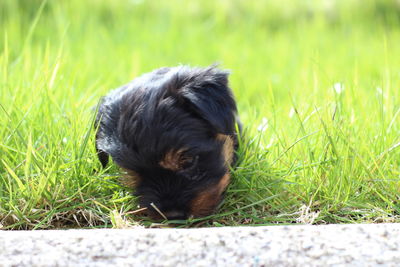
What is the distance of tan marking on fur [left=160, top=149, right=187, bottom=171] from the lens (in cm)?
324

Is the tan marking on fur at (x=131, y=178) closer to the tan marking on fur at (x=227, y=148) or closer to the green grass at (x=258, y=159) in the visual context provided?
the green grass at (x=258, y=159)

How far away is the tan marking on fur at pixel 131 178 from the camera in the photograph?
132 inches

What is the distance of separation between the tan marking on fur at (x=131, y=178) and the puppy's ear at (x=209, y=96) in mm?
519

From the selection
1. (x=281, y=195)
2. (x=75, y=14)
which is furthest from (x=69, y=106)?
(x=75, y=14)

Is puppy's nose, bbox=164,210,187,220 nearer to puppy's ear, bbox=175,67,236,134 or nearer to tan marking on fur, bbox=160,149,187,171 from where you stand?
tan marking on fur, bbox=160,149,187,171

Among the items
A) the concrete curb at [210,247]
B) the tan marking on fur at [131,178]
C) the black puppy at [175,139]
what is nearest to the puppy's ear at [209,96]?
the black puppy at [175,139]

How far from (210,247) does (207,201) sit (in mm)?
801

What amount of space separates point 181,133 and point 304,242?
1119 mm

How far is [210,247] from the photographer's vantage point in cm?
243

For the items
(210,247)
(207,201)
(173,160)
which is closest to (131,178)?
(173,160)

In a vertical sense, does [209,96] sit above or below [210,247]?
above

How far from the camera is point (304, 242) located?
7.99 ft

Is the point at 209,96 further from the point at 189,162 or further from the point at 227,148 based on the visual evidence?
the point at 189,162

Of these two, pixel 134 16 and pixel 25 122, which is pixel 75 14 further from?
pixel 25 122
